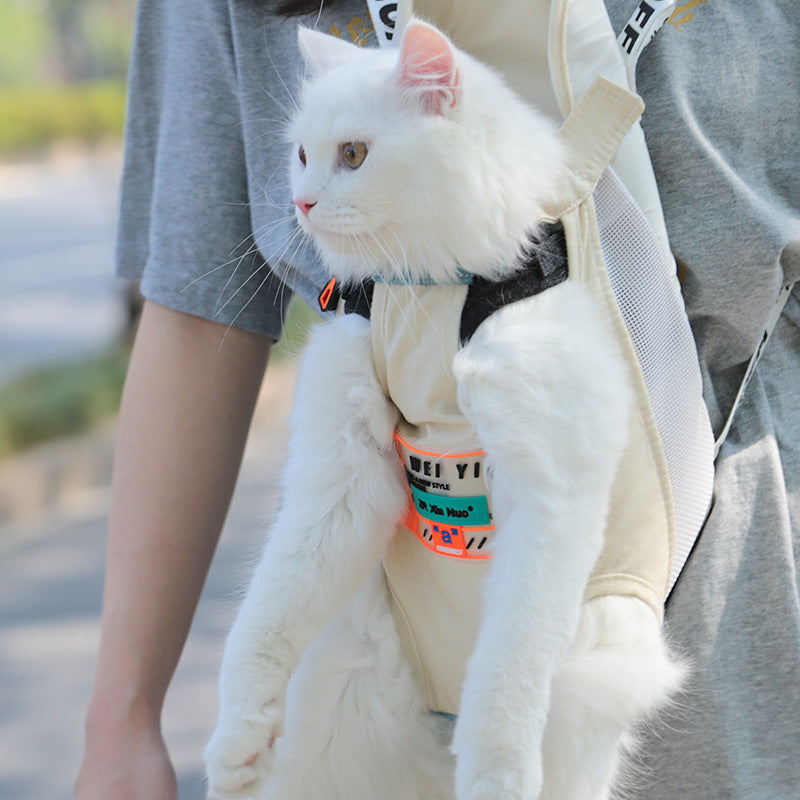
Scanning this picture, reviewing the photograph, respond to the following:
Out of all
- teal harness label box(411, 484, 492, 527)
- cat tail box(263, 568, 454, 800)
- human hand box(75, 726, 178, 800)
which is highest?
teal harness label box(411, 484, 492, 527)

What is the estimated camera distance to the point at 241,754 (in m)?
0.85

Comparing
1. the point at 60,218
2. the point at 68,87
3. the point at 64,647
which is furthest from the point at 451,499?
the point at 68,87

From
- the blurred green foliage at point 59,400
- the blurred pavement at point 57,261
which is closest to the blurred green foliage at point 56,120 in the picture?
the blurred pavement at point 57,261

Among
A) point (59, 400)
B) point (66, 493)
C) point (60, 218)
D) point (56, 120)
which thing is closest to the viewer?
point (66, 493)

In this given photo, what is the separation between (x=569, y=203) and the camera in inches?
32.8

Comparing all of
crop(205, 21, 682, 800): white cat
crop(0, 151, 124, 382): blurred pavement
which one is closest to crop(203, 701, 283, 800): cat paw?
crop(205, 21, 682, 800): white cat

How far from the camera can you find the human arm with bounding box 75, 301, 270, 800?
1139mm

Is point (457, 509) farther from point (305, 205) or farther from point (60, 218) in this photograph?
point (60, 218)

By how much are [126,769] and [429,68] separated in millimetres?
829

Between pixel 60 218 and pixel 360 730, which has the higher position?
pixel 360 730

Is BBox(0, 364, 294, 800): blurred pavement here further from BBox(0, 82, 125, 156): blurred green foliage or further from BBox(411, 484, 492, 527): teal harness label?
BBox(0, 82, 125, 156): blurred green foliage

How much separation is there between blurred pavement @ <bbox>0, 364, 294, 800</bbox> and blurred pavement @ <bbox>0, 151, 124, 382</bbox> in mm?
1232

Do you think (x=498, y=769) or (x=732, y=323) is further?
(x=732, y=323)

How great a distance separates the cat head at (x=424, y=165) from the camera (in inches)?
32.2
